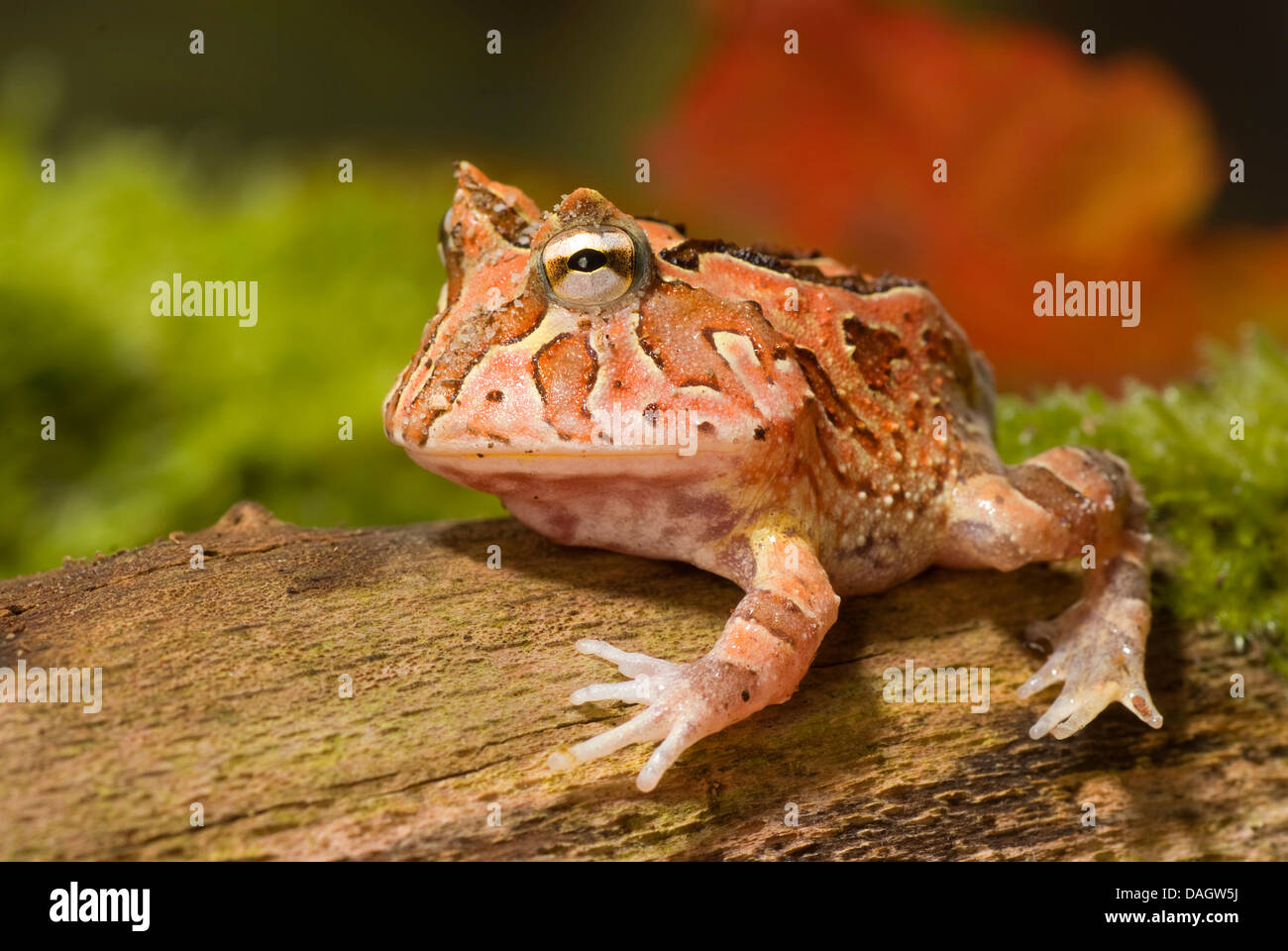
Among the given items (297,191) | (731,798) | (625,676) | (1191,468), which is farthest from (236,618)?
(297,191)

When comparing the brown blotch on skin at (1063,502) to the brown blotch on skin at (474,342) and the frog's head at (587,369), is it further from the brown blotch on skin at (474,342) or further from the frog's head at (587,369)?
the brown blotch on skin at (474,342)

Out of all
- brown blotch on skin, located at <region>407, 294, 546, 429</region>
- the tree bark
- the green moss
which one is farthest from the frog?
the green moss

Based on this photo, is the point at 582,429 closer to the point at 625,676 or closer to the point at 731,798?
the point at 625,676
